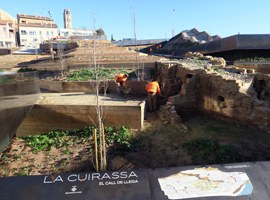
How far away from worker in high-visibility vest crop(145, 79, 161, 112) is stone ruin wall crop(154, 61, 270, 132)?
997 millimetres

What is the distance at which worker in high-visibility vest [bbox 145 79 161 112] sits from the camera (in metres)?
12.9

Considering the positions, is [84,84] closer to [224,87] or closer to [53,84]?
[53,84]

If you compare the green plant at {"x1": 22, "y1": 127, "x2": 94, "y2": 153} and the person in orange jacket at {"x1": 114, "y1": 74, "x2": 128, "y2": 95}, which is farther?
the person in orange jacket at {"x1": 114, "y1": 74, "x2": 128, "y2": 95}

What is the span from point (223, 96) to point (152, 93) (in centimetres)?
360

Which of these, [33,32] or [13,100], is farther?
[33,32]

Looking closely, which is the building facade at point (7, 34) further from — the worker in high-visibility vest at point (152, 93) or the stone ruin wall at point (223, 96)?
the worker in high-visibility vest at point (152, 93)

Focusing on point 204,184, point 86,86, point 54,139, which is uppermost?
point 86,86

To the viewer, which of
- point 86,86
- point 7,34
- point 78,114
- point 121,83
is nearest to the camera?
point 78,114

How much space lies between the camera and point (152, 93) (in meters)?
13.2

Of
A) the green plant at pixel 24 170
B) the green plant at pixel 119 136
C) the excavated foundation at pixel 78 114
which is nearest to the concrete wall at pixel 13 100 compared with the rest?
the excavated foundation at pixel 78 114

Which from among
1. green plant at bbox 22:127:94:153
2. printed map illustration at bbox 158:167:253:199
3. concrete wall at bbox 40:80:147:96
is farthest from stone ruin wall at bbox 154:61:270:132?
printed map illustration at bbox 158:167:253:199

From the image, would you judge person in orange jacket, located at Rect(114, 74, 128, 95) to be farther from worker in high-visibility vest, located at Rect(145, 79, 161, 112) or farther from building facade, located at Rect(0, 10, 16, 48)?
building facade, located at Rect(0, 10, 16, 48)

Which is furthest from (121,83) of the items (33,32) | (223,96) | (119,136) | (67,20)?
(67,20)

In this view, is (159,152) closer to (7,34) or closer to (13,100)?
(13,100)
